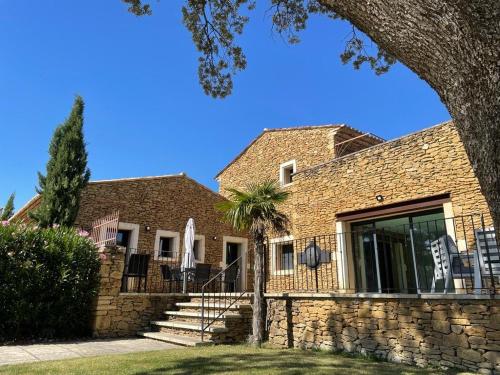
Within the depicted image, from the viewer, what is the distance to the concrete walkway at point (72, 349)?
19.6ft

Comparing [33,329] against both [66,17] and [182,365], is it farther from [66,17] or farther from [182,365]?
[66,17]

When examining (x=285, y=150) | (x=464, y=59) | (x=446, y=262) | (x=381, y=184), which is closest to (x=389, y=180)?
(x=381, y=184)

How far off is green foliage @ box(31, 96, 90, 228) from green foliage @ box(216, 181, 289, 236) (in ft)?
20.4

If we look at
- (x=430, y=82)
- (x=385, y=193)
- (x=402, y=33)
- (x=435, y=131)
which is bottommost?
(x=430, y=82)

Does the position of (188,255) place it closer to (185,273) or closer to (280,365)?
(185,273)

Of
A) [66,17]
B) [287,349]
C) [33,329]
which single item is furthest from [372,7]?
[66,17]

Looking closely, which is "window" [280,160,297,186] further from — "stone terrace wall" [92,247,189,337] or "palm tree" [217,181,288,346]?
"stone terrace wall" [92,247,189,337]

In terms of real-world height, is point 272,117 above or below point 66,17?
above

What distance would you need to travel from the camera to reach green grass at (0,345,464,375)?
4.89 m

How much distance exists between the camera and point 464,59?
6.27ft

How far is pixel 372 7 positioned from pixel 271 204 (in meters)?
5.62

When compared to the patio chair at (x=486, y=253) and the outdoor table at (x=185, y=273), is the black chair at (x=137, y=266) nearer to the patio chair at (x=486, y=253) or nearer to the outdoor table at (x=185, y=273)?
the outdoor table at (x=185, y=273)

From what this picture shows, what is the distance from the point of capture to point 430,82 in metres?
2.15

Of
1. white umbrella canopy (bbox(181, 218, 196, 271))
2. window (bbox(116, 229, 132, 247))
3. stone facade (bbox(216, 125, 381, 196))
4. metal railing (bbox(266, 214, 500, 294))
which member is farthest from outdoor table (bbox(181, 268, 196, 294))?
stone facade (bbox(216, 125, 381, 196))
